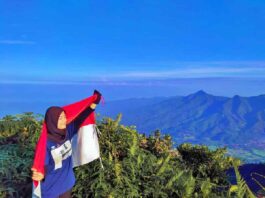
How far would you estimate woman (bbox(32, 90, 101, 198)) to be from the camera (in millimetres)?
6914

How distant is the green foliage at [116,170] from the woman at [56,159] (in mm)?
894

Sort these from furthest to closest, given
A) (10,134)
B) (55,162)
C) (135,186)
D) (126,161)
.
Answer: (10,134) → (126,161) → (135,186) → (55,162)

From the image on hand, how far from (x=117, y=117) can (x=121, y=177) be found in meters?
1.95

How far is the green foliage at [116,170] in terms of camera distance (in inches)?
312

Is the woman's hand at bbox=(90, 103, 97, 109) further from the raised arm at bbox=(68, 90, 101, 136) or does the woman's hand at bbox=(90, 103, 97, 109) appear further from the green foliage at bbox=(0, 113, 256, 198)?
the green foliage at bbox=(0, 113, 256, 198)

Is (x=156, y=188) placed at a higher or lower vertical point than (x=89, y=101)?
lower

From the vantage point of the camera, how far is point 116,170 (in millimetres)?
8195

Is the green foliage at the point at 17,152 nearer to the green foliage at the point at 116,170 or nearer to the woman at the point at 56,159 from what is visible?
the green foliage at the point at 116,170

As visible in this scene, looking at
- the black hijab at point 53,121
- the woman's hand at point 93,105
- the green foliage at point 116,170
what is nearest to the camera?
the black hijab at point 53,121

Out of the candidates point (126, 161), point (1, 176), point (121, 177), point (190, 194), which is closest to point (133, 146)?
point (126, 161)

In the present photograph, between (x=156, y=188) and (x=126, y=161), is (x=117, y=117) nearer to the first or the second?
(x=126, y=161)

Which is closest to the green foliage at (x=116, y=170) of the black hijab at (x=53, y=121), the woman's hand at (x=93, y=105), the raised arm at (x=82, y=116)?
the raised arm at (x=82, y=116)

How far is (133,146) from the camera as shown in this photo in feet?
29.7

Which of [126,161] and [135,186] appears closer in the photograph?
[135,186]
